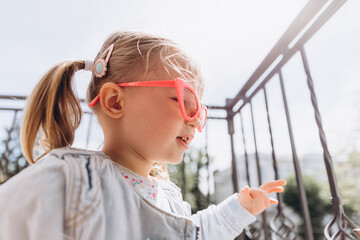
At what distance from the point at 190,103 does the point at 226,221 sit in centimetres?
47

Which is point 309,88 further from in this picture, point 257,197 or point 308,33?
point 257,197

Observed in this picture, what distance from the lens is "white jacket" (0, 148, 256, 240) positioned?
0.49 meters

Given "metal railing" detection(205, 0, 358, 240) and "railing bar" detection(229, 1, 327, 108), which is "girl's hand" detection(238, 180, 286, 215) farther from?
"railing bar" detection(229, 1, 327, 108)

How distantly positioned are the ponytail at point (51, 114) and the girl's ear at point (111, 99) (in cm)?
10

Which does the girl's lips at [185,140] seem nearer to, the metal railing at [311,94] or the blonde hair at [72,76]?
the blonde hair at [72,76]

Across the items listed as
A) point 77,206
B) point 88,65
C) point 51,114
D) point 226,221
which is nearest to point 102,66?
point 88,65

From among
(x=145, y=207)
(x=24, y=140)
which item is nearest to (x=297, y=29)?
(x=145, y=207)

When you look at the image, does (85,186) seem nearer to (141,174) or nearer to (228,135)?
(141,174)

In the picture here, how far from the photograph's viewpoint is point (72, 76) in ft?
2.95

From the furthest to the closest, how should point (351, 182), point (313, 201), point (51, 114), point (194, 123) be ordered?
1. point (351, 182)
2. point (313, 201)
3. point (194, 123)
4. point (51, 114)

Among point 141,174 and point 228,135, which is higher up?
point 141,174

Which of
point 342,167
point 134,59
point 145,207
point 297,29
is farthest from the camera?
point 342,167

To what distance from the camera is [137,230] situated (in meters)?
0.65

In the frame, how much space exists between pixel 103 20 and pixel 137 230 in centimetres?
142
